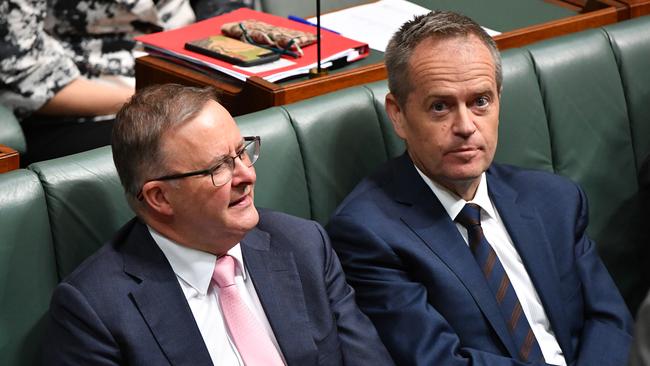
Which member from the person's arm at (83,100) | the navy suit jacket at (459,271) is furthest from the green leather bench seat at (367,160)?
the person's arm at (83,100)

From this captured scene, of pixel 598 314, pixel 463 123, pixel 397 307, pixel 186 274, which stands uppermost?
pixel 463 123

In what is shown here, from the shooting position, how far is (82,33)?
246cm

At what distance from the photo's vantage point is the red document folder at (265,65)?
2000 mm

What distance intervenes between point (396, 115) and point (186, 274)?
459 mm

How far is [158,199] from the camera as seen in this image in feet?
5.06

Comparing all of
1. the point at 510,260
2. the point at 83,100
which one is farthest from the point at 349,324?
the point at 83,100

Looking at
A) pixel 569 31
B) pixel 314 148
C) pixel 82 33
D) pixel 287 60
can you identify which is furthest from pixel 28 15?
pixel 569 31

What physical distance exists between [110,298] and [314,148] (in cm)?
48

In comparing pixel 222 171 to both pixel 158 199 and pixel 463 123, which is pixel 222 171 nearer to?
pixel 158 199

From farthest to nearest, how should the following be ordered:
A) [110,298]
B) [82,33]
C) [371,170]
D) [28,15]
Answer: [82,33] < [28,15] < [371,170] < [110,298]

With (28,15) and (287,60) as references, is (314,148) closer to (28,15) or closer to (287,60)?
(287,60)

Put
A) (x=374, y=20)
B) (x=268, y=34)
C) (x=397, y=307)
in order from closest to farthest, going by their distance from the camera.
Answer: (x=397, y=307), (x=268, y=34), (x=374, y=20)

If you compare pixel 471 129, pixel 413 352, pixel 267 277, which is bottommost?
pixel 413 352

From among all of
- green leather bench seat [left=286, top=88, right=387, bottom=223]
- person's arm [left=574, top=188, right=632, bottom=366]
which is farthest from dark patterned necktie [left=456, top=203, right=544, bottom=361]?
green leather bench seat [left=286, top=88, right=387, bottom=223]
